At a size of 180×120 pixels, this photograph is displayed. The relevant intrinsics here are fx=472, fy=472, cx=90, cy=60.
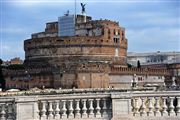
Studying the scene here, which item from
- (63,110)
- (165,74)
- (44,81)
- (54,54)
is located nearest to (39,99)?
(63,110)

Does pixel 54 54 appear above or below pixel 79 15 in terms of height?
below

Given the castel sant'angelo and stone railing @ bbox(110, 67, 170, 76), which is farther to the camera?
stone railing @ bbox(110, 67, 170, 76)

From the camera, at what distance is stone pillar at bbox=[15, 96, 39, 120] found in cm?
927

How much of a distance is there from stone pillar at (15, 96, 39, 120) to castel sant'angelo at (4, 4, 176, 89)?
184ft

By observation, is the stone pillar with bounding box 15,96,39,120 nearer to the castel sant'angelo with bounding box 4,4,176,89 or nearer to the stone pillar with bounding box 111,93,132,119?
the stone pillar with bounding box 111,93,132,119

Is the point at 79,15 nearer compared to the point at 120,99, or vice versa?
the point at 120,99

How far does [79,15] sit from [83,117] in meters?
79.3

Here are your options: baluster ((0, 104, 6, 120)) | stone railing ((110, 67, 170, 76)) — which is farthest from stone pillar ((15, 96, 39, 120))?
stone railing ((110, 67, 170, 76))

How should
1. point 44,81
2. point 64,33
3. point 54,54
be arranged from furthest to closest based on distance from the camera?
point 64,33, point 54,54, point 44,81

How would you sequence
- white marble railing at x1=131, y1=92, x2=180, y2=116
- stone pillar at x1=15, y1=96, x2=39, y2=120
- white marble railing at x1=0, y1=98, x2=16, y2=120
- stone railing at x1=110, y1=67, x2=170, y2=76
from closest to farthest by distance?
stone pillar at x1=15, y1=96, x2=39, y2=120 → white marble railing at x1=0, y1=98, x2=16, y2=120 → white marble railing at x1=131, y1=92, x2=180, y2=116 → stone railing at x1=110, y1=67, x2=170, y2=76

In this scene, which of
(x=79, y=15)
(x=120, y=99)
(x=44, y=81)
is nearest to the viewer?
A: (x=120, y=99)

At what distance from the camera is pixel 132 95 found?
950cm

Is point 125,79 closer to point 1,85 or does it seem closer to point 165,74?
point 165,74

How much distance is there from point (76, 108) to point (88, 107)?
0.26 m
